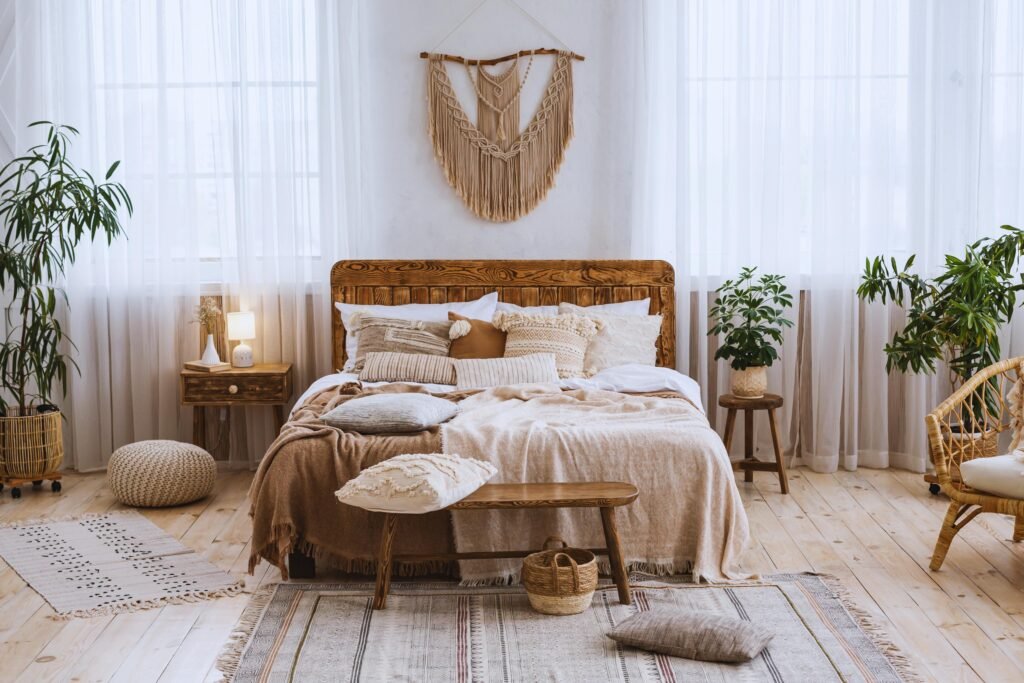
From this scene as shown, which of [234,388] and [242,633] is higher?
[234,388]

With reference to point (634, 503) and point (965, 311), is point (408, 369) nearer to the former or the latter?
point (634, 503)

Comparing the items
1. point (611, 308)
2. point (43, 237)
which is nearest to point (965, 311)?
point (611, 308)

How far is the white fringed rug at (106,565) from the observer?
362cm

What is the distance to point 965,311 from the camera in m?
4.52

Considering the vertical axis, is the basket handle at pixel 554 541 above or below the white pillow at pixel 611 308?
below

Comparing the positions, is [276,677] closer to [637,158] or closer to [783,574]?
[783,574]

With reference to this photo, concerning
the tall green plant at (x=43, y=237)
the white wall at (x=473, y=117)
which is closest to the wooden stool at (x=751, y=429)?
the white wall at (x=473, y=117)

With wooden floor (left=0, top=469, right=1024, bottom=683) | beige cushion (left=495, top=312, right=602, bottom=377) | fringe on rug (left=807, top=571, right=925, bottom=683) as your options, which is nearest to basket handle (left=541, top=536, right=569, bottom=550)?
wooden floor (left=0, top=469, right=1024, bottom=683)

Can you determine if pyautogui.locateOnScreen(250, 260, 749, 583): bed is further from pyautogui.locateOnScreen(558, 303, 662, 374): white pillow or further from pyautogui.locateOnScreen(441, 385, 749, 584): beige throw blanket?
pyautogui.locateOnScreen(558, 303, 662, 374): white pillow

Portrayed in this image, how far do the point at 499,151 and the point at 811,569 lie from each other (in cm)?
266

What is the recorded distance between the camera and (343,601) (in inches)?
139

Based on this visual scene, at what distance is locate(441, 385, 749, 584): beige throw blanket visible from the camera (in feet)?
12.0

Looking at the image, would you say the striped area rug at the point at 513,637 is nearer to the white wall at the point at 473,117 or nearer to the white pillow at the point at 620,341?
the white pillow at the point at 620,341

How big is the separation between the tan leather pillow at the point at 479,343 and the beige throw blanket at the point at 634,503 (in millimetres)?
1136
